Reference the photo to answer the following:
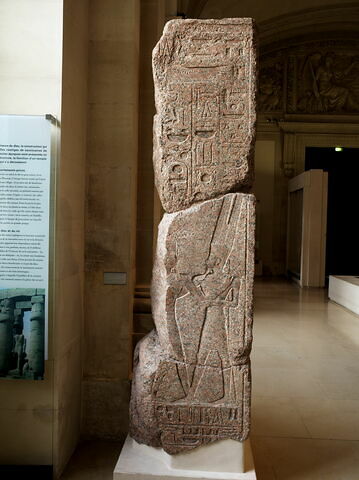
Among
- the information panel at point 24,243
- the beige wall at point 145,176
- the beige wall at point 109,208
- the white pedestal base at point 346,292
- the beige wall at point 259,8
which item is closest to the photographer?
the information panel at point 24,243

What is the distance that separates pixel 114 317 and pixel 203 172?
1.37 meters

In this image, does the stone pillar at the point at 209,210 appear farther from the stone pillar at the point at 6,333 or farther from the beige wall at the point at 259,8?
the beige wall at the point at 259,8

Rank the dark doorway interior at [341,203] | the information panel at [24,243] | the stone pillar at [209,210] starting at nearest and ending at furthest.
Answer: the stone pillar at [209,210]
the information panel at [24,243]
the dark doorway interior at [341,203]

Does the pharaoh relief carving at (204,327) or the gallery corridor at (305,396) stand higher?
the pharaoh relief carving at (204,327)

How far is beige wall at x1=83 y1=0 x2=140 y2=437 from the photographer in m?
3.32

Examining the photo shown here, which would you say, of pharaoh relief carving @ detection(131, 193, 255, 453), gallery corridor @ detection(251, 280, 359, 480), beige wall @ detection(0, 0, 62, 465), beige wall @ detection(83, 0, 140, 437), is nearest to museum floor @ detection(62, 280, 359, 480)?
gallery corridor @ detection(251, 280, 359, 480)

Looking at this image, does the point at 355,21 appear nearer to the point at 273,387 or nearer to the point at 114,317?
the point at 273,387

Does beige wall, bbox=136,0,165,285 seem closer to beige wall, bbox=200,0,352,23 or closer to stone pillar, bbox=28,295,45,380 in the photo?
stone pillar, bbox=28,295,45,380

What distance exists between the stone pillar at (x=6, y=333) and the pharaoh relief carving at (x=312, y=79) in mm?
11704

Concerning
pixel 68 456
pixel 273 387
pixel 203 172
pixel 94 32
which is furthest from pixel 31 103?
pixel 273 387

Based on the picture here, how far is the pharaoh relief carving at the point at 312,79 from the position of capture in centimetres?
1314

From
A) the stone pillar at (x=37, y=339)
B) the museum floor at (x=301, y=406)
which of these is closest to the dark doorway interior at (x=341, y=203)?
the museum floor at (x=301, y=406)

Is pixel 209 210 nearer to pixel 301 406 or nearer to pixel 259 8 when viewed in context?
pixel 301 406

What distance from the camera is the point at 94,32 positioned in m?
3.32
